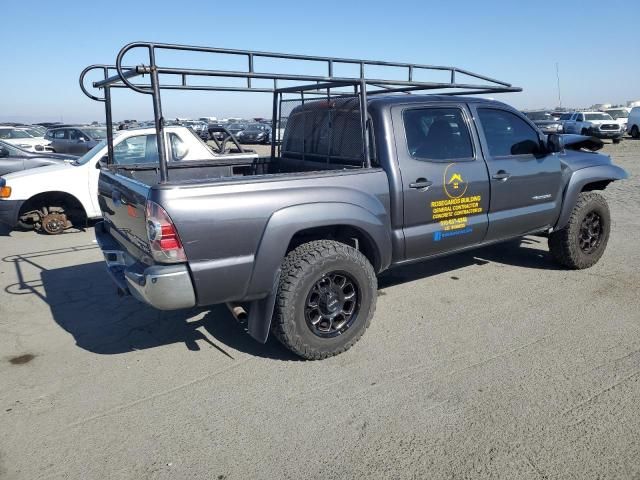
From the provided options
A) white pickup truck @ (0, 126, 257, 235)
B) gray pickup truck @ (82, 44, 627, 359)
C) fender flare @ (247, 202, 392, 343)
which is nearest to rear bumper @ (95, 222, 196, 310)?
gray pickup truck @ (82, 44, 627, 359)

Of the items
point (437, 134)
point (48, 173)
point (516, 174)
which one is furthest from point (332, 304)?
point (48, 173)

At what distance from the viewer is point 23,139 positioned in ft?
62.3

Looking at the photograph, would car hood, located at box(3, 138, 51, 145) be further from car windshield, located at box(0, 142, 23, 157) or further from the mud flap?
the mud flap

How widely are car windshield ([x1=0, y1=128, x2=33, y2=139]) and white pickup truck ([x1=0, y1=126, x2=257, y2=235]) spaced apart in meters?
13.6

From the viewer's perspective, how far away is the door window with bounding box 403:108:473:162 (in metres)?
4.19

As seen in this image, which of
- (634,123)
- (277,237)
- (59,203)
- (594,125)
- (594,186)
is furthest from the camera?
(634,123)

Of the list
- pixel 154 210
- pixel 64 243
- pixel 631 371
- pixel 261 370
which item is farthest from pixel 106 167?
pixel 631 371

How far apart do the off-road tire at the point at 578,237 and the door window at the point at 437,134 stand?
1.68 meters

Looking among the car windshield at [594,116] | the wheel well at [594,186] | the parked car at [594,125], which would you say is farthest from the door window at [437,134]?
the car windshield at [594,116]

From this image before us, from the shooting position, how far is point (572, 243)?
546 cm

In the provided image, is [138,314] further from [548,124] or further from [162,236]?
[548,124]

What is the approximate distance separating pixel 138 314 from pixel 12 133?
61.3 feet

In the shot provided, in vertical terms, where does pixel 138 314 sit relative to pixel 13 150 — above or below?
below

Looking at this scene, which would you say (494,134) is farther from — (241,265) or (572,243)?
(241,265)
